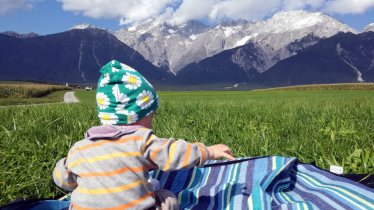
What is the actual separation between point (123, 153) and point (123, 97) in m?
0.44

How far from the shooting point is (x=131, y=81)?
3.50 metres

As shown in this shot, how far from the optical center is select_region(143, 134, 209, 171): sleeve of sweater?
131 inches

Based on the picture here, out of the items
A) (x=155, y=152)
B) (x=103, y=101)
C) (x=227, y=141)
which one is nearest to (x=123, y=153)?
(x=155, y=152)

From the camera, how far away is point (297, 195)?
4543 mm

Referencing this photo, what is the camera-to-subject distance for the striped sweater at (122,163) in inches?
131

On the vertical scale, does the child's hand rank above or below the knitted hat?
below

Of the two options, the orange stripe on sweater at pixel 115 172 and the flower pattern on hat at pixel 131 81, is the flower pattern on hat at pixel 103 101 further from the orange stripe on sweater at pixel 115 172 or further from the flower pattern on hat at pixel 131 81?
the orange stripe on sweater at pixel 115 172

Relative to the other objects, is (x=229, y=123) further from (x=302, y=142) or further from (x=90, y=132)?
(x=90, y=132)

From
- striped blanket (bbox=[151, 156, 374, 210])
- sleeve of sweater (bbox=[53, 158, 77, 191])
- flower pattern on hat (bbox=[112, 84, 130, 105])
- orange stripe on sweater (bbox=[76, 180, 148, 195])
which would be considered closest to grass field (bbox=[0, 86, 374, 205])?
striped blanket (bbox=[151, 156, 374, 210])

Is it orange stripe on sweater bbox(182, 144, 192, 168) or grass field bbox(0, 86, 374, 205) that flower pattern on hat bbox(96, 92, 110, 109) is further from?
grass field bbox(0, 86, 374, 205)

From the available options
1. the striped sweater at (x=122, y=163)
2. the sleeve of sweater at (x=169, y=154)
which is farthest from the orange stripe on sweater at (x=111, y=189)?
the sleeve of sweater at (x=169, y=154)

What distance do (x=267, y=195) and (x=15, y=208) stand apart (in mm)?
2363

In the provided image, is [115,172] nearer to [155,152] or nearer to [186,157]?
[155,152]

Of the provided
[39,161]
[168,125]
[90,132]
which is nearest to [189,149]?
[90,132]
